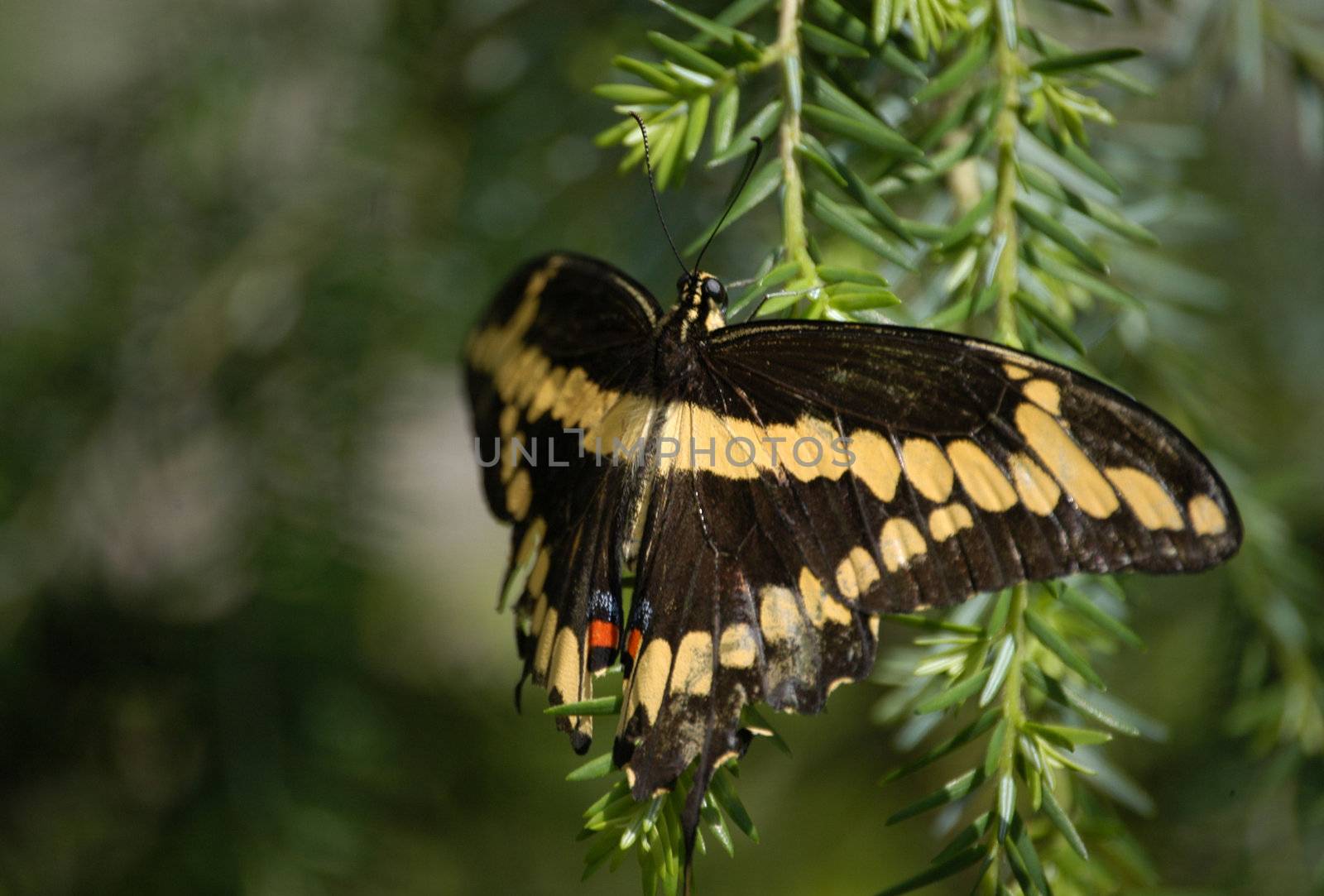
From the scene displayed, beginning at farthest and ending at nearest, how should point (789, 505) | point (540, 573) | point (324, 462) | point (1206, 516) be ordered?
point (324, 462) < point (540, 573) < point (789, 505) < point (1206, 516)

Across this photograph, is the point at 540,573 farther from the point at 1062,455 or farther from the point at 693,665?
the point at 1062,455

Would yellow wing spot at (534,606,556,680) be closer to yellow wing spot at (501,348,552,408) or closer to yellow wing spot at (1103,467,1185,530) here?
yellow wing spot at (501,348,552,408)

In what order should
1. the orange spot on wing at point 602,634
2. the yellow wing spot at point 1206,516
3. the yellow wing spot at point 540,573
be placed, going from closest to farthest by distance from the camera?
the yellow wing spot at point 1206,516, the orange spot on wing at point 602,634, the yellow wing spot at point 540,573

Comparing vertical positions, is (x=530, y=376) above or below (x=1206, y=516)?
above

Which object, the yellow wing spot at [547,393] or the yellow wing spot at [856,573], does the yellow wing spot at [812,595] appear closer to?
the yellow wing spot at [856,573]

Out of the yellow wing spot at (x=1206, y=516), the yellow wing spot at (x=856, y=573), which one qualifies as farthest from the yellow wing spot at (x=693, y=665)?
the yellow wing spot at (x=1206, y=516)

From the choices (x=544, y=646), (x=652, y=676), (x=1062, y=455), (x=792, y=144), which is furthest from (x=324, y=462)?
(x=1062, y=455)

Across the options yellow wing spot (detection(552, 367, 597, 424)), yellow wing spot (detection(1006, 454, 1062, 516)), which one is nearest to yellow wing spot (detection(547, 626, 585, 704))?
yellow wing spot (detection(552, 367, 597, 424))

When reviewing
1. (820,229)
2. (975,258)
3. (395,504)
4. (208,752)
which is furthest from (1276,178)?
(208,752)
